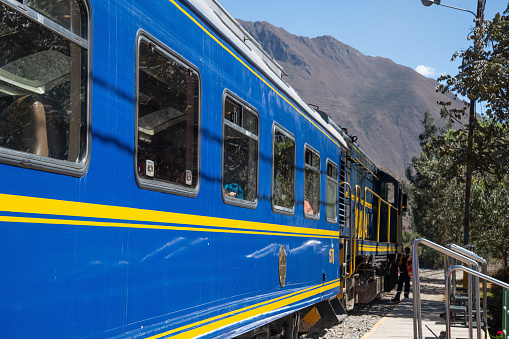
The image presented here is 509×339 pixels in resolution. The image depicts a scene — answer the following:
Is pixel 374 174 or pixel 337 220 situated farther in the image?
pixel 374 174

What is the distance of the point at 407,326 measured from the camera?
12.6 metres

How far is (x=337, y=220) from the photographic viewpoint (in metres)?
9.48

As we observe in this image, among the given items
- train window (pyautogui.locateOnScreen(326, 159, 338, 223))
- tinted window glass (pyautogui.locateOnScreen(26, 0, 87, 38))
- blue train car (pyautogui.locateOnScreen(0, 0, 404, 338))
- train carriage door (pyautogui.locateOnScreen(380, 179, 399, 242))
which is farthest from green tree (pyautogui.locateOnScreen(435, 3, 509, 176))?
tinted window glass (pyautogui.locateOnScreen(26, 0, 87, 38))

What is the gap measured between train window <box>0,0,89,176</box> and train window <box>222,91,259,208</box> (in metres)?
1.99

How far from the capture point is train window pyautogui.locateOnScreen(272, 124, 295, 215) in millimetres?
6305

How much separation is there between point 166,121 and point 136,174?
23.9 inches

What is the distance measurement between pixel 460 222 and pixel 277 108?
27.6m

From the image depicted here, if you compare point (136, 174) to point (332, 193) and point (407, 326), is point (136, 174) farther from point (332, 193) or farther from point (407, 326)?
point (407, 326)

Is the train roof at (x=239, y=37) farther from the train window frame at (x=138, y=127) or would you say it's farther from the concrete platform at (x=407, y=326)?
the concrete platform at (x=407, y=326)

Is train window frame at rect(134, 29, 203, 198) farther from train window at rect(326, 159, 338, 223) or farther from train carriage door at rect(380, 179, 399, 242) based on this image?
train carriage door at rect(380, 179, 399, 242)

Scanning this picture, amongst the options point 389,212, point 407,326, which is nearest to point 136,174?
point 407,326

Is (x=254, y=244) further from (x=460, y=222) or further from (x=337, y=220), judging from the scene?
(x=460, y=222)

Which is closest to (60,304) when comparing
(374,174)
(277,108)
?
(277,108)

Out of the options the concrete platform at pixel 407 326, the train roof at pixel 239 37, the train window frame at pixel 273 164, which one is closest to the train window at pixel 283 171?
the train window frame at pixel 273 164
